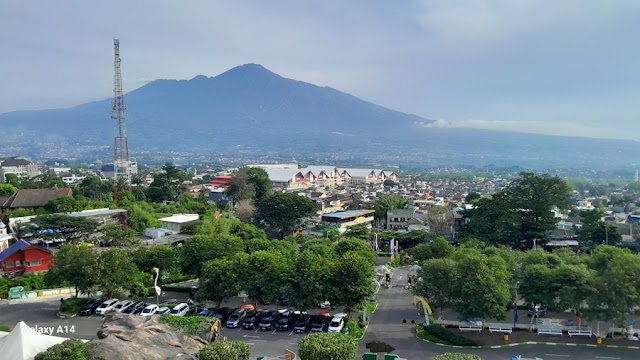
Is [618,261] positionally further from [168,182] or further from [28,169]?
[28,169]

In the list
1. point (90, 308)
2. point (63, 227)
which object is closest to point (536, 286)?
point (90, 308)

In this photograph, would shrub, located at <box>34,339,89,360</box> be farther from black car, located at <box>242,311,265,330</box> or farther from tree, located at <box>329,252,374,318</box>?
tree, located at <box>329,252,374,318</box>

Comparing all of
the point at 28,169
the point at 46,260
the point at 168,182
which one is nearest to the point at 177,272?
the point at 46,260

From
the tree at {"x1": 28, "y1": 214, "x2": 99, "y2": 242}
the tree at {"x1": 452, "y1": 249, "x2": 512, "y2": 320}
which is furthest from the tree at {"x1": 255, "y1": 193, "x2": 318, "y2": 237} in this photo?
the tree at {"x1": 452, "y1": 249, "x2": 512, "y2": 320}

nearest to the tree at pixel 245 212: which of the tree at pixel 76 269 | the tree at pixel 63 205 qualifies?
the tree at pixel 63 205

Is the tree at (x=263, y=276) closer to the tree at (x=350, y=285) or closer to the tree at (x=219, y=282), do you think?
the tree at (x=219, y=282)
